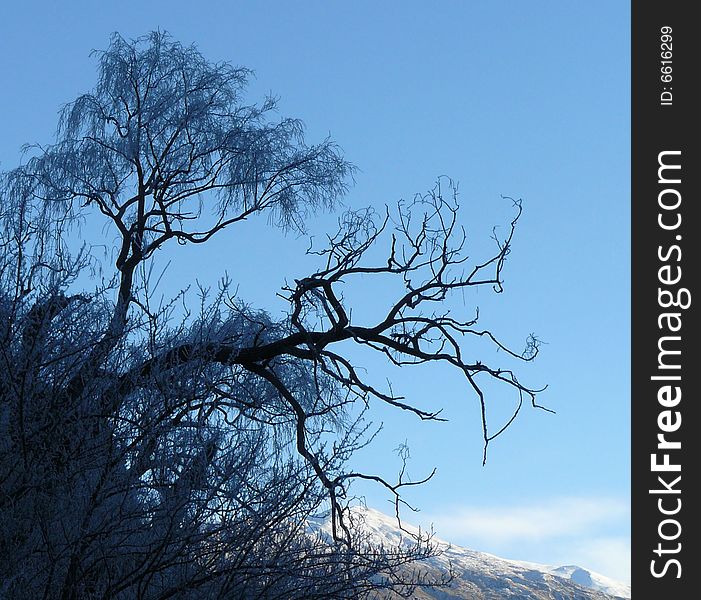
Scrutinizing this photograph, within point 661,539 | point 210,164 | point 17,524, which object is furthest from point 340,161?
→ point 17,524

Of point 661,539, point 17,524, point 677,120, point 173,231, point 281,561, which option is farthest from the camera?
point 173,231

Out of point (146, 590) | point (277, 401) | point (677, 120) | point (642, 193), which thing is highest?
point (677, 120)

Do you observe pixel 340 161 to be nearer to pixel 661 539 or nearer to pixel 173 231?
pixel 173 231

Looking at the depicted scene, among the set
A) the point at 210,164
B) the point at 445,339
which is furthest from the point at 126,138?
the point at 445,339

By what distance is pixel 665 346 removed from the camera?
839 cm

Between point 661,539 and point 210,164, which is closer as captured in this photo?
point 661,539

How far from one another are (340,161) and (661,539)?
17.9ft

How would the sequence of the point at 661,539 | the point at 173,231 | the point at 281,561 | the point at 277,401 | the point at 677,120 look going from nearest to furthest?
the point at 281,561 → the point at 661,539 → the point at 677,120 → the point at 277,401 → the point at 173,231

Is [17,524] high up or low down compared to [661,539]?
down

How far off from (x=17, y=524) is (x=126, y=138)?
217 inches

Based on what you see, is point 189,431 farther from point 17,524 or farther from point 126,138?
point 126,138

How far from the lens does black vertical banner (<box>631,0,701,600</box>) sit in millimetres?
8367

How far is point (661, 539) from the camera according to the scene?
845 cm

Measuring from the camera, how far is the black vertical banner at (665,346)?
27.5 ft
